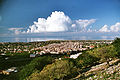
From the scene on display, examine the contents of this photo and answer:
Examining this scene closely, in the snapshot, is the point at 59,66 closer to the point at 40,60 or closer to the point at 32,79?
the point at 32,79

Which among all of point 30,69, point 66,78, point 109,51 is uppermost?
point 109,51

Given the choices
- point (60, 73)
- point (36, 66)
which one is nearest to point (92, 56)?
point (36, 66)

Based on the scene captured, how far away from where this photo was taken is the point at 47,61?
2459 cm

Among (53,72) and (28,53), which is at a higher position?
(53,72)

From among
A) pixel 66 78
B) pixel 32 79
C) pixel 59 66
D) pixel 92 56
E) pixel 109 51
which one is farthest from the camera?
pixel 92 56

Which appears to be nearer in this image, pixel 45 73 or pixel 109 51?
pixel 45 73

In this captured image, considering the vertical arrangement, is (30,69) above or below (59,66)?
below

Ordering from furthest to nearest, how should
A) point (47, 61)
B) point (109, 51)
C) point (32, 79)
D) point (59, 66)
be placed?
point (109, 51) → point (47, 61) → point (59, 66) → point (32, 79)

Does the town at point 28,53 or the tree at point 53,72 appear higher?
the tree at point 53,72

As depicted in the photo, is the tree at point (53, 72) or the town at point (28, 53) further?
the town at point (28, 53)

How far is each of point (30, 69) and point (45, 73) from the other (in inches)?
360

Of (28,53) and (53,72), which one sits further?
(28,53)

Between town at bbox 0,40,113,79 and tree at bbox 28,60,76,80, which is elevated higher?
tree at bbox 28,60,76,80

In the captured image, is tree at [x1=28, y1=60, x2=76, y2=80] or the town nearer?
tree at [x1=28, y1=60, x2=76, y2=80]
